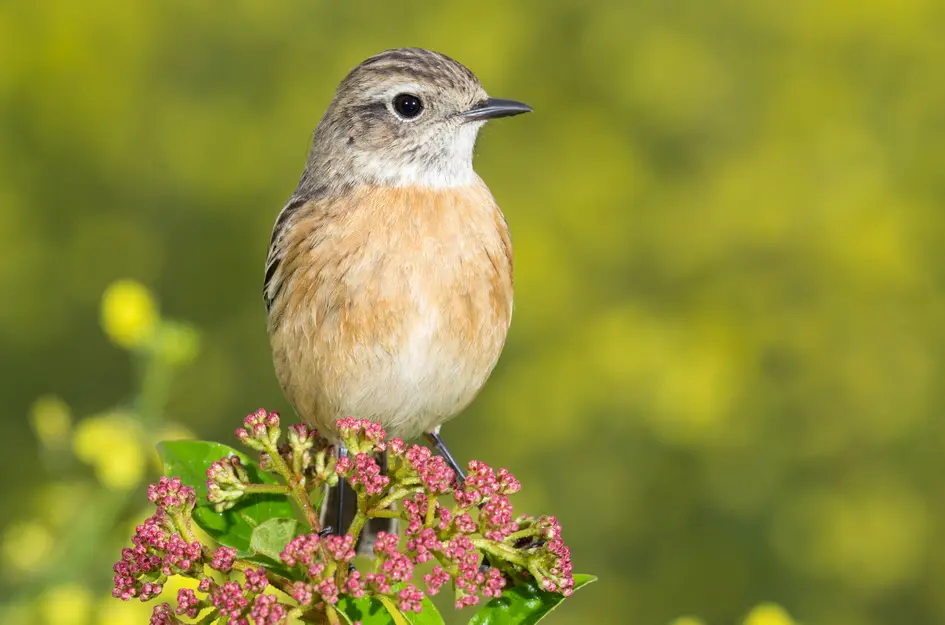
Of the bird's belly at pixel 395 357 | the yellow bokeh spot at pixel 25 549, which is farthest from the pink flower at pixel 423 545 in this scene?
the yellow bokeh spot at pixel 25 549

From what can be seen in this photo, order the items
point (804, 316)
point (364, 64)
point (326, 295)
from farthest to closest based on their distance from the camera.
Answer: point (804, 316)
point (364, 64)
point (326, 295)

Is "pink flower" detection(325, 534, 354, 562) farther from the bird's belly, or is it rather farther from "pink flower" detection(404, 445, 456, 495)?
the bird's belly

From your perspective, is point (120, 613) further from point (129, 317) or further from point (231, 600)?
point (231, 600)

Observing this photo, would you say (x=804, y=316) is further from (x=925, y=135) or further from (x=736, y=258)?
(x=925, y=135)

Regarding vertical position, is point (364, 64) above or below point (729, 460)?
above

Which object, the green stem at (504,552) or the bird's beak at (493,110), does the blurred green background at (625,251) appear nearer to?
the bird's beak at (493,110)

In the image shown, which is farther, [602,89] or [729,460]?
[602,89]

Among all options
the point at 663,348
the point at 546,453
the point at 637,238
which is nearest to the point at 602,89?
the point at 637,238
